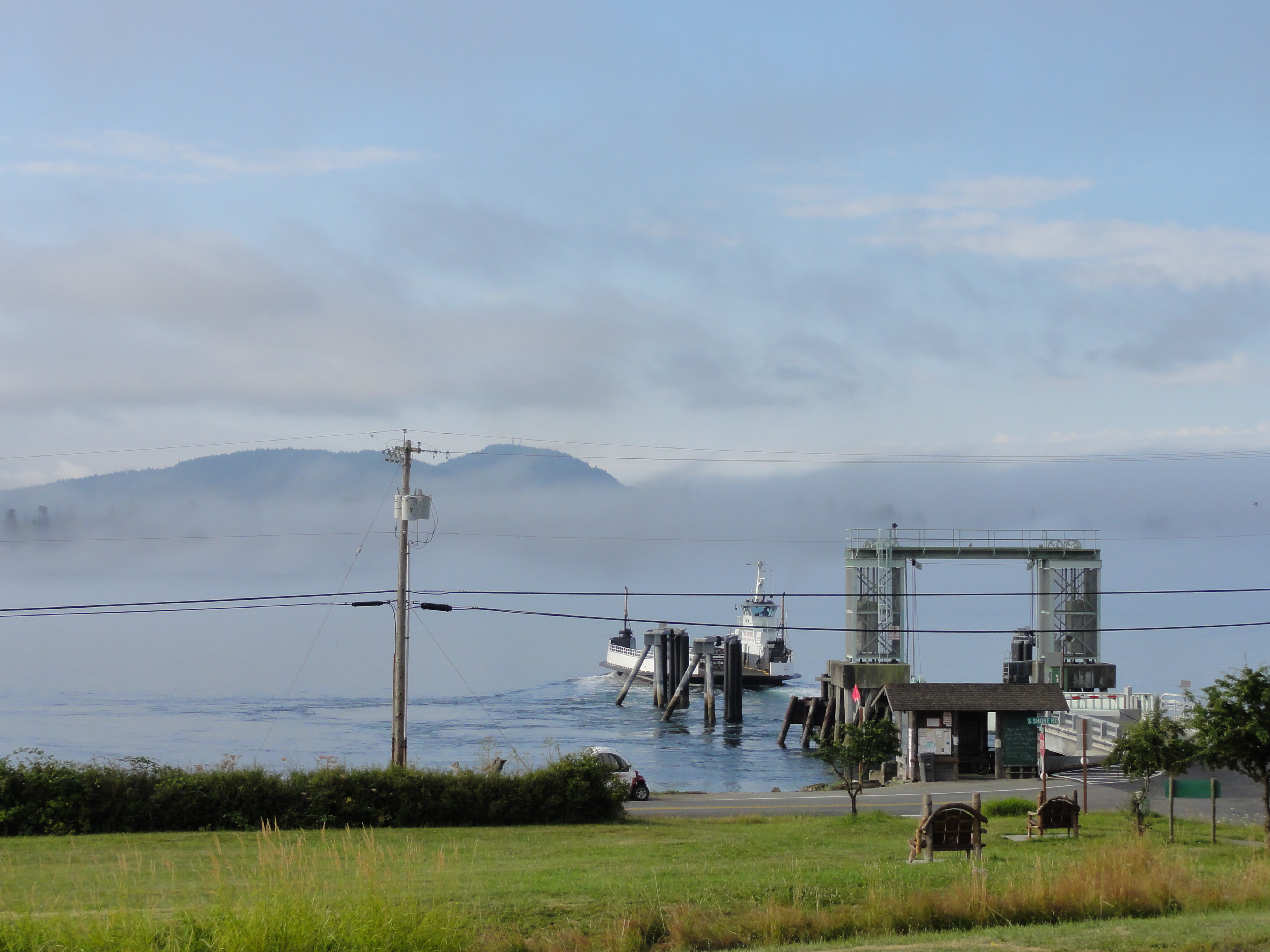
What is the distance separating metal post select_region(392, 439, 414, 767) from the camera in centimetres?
2636

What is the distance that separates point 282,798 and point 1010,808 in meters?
15.8

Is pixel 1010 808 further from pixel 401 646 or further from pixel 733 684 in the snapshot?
pixel 733 684

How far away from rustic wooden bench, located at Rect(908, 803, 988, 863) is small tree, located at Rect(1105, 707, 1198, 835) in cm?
631

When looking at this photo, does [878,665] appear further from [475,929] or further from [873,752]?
[475,929]

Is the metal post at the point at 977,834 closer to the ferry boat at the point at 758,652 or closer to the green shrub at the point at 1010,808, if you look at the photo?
the green shrub at the point at 1010,808

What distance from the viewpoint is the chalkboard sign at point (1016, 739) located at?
36.2 metres

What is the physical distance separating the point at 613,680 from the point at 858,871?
91706 mm

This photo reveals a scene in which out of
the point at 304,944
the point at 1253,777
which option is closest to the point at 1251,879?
the point at 1253,777

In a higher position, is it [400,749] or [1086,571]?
[1086,571]

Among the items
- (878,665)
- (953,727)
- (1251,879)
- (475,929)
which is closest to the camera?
(475,929)

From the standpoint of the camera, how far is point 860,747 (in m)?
25.5

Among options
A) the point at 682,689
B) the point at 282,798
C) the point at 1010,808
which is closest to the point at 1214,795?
the point at 1010,808

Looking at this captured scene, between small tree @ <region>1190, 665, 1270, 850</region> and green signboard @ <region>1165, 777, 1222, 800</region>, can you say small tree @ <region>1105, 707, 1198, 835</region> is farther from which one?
small tree @ <region>1190, 665, 1270, 850</region>

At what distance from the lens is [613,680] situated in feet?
340
